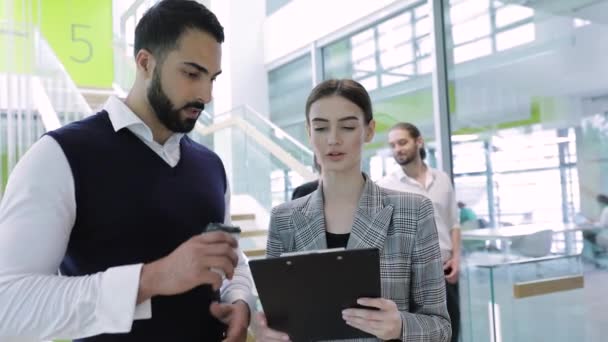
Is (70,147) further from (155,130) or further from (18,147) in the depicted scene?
(18,147)

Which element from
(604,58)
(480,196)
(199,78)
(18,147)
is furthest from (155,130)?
(480,196)

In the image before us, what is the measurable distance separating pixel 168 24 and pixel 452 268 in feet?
8.70

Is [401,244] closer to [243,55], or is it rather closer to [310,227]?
[310,227]

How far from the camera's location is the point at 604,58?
11.9ft

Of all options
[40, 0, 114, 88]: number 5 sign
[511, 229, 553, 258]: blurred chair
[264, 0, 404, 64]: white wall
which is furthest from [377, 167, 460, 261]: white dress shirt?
[40, 0, 114, 88]: number 5 sign

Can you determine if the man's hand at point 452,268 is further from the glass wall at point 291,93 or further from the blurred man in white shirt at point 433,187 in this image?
the glass wall at point 291,93

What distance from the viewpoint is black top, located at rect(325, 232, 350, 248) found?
4.80ft

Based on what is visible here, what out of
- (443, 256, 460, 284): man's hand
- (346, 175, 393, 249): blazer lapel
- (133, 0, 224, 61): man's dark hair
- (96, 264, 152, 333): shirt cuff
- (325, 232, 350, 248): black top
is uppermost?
(133, 0, 224, 61): man's dark hair

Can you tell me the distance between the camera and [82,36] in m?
8.87

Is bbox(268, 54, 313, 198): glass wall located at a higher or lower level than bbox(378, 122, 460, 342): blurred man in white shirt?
higher

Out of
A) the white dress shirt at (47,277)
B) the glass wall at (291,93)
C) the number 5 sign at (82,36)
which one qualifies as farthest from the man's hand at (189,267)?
the number 5 sign at (82,36)

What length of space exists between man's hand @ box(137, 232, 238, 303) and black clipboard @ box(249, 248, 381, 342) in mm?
81

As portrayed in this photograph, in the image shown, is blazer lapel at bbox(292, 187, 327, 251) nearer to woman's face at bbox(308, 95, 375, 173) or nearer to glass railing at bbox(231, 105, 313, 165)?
woman's face at bbox(308, 95, 375, 173)

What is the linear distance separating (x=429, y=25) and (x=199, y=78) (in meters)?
4.17
